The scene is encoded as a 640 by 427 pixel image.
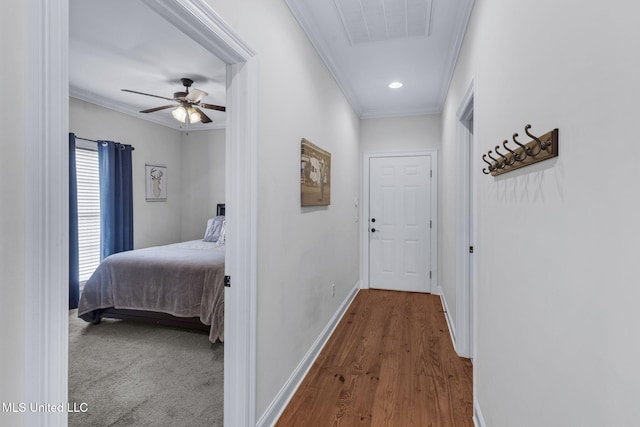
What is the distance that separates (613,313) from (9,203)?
1.22 metres

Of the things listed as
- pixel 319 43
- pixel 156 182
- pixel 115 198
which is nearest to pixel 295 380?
pixel 319 43

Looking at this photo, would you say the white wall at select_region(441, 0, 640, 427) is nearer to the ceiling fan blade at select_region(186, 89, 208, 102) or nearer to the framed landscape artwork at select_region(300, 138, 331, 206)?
the framed landscape artwork at select_region(300, 138, 331, 206)

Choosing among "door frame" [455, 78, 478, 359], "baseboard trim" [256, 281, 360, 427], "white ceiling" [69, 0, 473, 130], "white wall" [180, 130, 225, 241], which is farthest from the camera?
"white wall" [180, 130, 225, 241]

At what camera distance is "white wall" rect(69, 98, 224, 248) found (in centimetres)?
497

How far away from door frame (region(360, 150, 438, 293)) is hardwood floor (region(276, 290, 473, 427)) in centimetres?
110

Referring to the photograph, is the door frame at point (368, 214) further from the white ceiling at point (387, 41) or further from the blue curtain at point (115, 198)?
the blue curtain at point (115, 198)

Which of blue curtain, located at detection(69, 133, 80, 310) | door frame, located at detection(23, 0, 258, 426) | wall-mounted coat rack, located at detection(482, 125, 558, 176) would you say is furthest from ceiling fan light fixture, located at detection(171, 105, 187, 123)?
wall-mounted coat rack, located at detection(482, 125, 558, 176)

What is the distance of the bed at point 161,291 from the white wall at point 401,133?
267 cm

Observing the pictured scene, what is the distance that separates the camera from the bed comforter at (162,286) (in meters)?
3.08

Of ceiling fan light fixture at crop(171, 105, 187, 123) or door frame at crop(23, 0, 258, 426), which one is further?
ceiling fan light fixture at crop(171, 105, 187, 123)

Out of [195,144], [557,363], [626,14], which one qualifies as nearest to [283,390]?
[557,363]

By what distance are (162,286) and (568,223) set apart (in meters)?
3.34

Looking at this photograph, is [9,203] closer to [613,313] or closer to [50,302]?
[50,302]

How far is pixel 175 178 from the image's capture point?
5.70 meters
